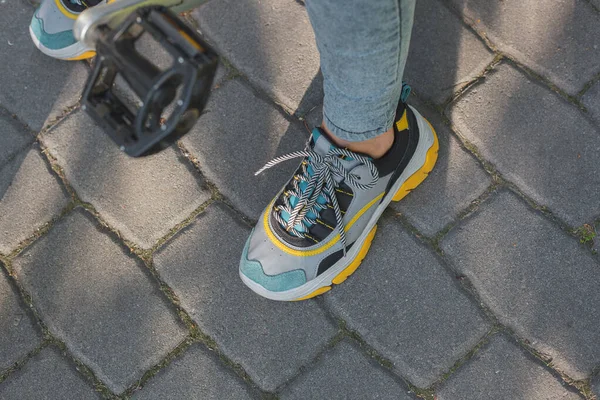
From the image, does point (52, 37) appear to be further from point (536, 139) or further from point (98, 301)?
point (536, 139)

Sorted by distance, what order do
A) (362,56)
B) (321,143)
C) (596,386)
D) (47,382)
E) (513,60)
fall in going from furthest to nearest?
1. (513,60)
2. (47,382)
3. (596,386)
4. (321,143)
5. (362,56)

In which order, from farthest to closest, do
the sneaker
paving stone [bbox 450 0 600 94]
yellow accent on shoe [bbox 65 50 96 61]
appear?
yellow accent on shoe [bbox 65 50 96 61] → paving stone [bbox 450 0 600 94] → the sneaker

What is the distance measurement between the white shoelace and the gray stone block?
0.87m

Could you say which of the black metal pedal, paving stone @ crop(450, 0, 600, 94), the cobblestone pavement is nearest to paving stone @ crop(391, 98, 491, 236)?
the cobblestone pavement

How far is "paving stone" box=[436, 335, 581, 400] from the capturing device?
6.07ft

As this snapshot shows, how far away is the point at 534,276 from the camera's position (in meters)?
1.92

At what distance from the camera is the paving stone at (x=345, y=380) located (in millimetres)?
1879

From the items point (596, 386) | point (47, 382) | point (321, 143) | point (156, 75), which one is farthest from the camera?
point (47, 382)

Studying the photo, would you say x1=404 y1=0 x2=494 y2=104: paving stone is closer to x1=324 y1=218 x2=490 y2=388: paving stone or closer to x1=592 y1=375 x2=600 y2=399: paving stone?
x1=324 y1=218 x2=490 y2=388: paving stone

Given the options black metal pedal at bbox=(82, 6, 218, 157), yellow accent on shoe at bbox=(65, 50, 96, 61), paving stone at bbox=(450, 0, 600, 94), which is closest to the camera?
black metal pedal at bbox=(82, 6, 218, 157)

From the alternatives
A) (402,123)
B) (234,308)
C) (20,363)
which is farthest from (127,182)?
(402,123)

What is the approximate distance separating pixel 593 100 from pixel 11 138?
1.93m

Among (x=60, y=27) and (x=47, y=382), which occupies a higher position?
(x=60, y=27)

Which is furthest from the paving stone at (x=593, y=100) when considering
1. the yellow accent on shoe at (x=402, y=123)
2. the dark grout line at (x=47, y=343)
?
the dark grout line at (x=47, y=343)
